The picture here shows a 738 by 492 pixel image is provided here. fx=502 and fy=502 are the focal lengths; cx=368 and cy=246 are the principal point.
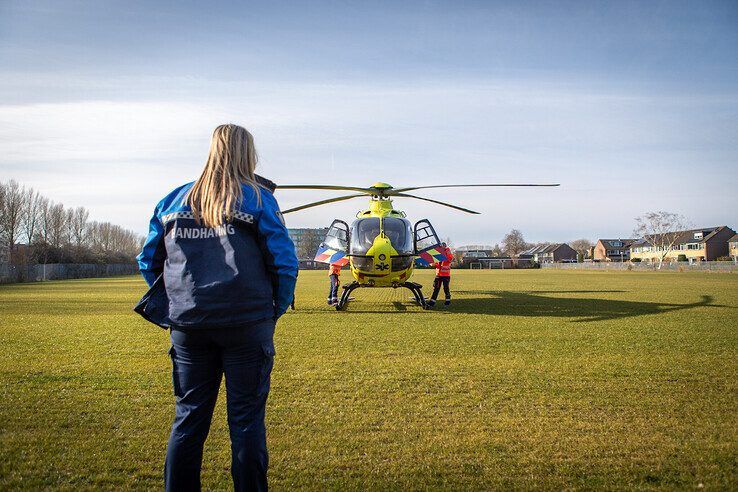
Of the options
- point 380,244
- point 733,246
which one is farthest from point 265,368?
point 733,246

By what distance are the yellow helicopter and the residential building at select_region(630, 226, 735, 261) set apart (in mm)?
90964

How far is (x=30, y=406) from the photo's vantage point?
5.23 m

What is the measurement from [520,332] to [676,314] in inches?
253

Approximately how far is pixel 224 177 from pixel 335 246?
1338 centimetres

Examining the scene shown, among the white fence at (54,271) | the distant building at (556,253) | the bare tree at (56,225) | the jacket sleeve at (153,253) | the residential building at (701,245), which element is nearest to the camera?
the jacket sleeve at (153,253)

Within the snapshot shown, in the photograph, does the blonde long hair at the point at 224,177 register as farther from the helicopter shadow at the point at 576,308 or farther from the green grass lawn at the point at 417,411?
the helicopter shadow at the point at 576,308

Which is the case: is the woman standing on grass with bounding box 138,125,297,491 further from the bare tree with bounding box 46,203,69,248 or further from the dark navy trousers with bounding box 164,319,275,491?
the bare tree with bounding box 46,203,69,248

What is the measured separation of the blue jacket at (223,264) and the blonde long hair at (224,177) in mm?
46

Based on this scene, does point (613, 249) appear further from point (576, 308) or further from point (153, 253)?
point (153, 253)

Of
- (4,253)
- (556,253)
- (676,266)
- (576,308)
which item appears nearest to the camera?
(576,308)

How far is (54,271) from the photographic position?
4959cm

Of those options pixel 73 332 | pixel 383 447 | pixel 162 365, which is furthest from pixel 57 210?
pixel 383 447

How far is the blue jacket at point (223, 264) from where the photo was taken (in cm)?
270

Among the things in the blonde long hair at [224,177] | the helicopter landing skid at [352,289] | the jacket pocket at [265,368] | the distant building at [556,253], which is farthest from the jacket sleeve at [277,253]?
the distant building at [556,253]
